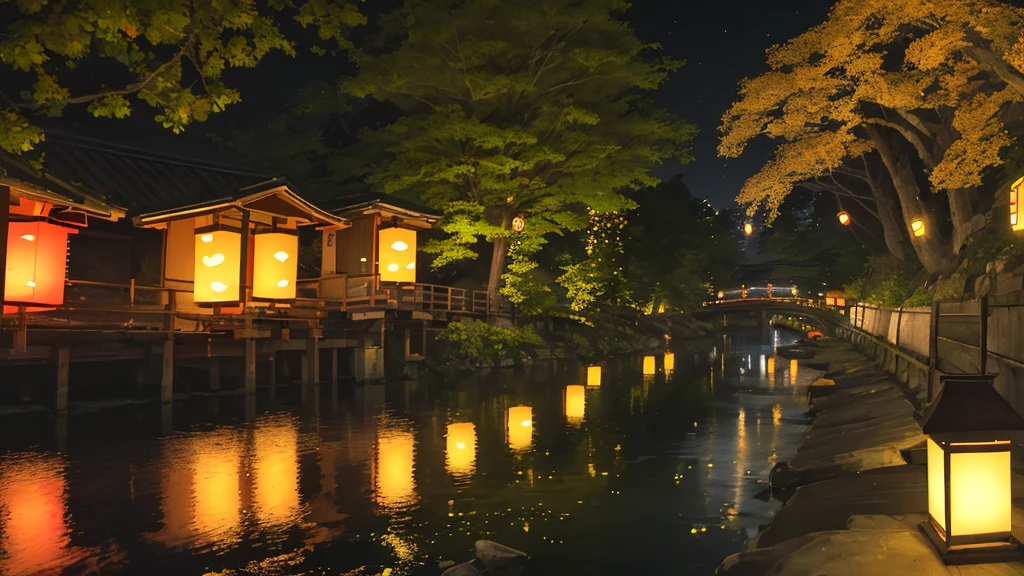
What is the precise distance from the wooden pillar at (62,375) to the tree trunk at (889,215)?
3127 cm

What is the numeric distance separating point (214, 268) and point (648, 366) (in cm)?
2250

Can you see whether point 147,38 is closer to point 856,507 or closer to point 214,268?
point 856,507

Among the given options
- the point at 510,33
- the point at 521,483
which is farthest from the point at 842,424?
the point at 510,33

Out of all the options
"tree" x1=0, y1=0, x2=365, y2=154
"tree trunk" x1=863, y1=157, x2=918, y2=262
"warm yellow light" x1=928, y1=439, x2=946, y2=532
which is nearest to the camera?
"warm yellow light" x1=928, y1=439, x2=946, y2=532

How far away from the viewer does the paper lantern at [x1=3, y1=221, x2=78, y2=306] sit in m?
13.9

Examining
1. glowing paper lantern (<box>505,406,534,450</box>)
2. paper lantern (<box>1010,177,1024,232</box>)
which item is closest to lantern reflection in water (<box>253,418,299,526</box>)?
glowing paper lantern (<box>505,406,534,450</box>)

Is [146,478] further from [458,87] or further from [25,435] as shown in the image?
[458,87]

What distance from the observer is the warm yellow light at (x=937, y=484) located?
6410 mm

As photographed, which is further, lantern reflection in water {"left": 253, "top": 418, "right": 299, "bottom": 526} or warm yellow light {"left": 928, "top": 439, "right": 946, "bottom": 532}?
lantern reflection in water {"left": 253, "top": 418, "right": 299, "bottom": 526}

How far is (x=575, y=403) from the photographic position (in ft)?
74.7

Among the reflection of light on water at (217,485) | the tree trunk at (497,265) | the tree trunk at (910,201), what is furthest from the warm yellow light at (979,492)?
the tree trunk at (497,265)

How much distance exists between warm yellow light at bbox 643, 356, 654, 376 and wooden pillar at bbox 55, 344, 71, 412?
21.6m

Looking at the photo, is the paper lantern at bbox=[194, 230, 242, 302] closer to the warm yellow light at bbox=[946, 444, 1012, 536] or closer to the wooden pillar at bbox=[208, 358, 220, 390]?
the wooden pillar at bbox=[208, 358, 220, 390]

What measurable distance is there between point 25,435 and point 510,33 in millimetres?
21866
